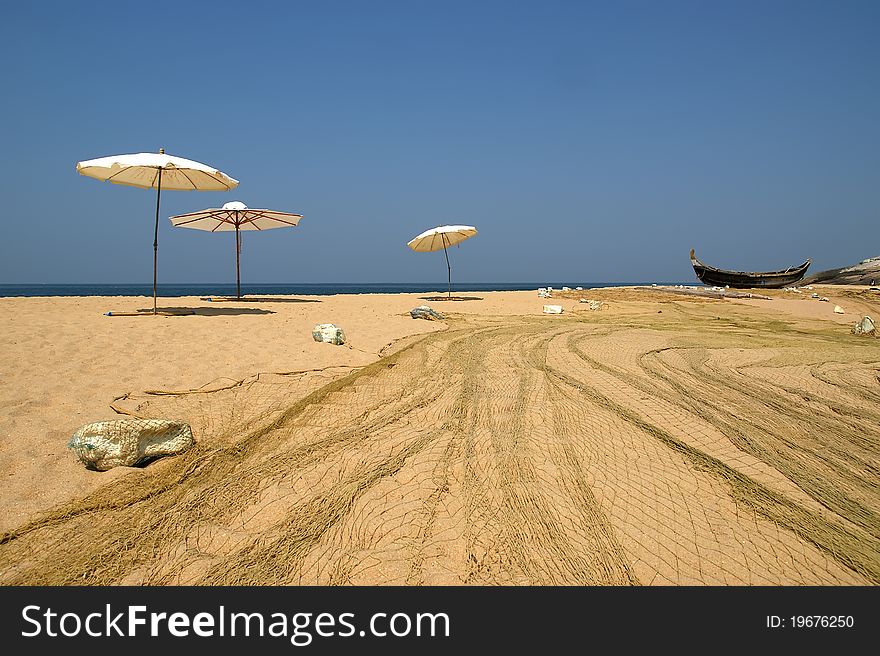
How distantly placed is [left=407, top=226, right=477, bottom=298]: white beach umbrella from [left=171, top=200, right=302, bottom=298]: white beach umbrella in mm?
5719

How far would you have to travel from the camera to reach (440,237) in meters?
16.9

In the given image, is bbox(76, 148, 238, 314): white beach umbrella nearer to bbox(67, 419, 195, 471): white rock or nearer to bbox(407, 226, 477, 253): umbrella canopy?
bbox(67, 419, 195, 471): white rock

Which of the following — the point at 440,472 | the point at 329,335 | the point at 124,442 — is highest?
the point at 329,335

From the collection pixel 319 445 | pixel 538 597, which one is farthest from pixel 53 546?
pixel 538 597

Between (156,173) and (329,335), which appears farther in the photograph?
(156,173)

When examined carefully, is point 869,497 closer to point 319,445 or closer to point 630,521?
point 630,521

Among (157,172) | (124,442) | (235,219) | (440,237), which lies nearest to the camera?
(124,442)

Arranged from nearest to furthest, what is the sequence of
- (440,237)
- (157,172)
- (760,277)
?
(157,172), (440,237), (760,277)

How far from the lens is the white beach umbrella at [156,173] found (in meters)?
7.79

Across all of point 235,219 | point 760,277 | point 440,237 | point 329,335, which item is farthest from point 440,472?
point 760,277

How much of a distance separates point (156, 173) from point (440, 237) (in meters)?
10.3

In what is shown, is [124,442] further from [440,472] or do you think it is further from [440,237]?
[440,237]

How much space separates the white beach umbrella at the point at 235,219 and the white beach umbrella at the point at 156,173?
2566 millimetres

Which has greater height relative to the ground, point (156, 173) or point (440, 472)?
point (156, 173)
